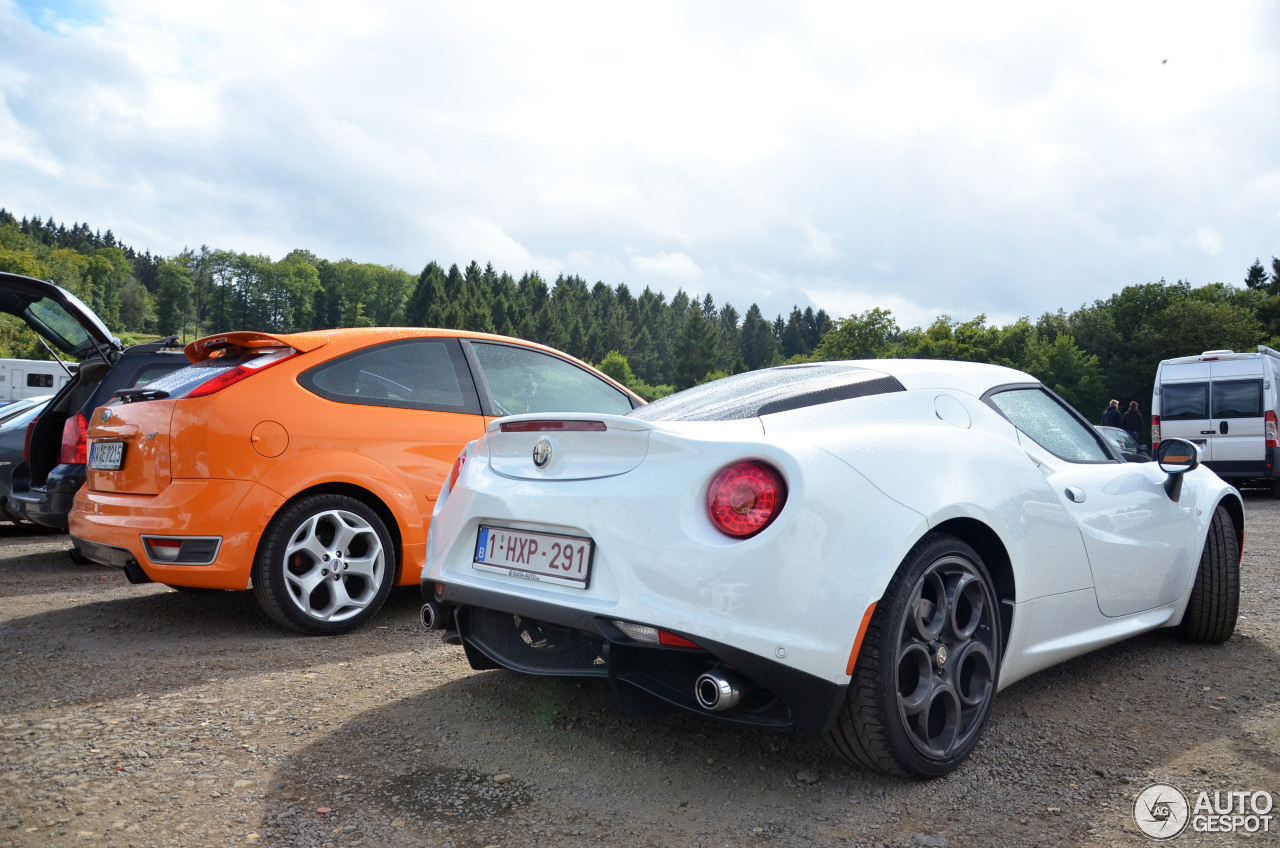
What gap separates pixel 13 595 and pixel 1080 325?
78704 millimetres

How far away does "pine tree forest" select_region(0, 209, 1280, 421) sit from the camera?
65312mm

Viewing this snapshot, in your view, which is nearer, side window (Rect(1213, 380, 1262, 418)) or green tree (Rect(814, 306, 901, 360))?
side window (Rect(1213, 380, 1262, 418))

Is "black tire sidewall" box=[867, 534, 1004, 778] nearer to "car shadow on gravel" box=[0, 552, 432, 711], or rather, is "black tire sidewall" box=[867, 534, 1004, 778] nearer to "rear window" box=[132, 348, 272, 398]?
"car shadow on gravel" box=[0, 552, 432, 711]

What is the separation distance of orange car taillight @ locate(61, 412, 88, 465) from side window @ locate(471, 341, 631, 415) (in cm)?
284

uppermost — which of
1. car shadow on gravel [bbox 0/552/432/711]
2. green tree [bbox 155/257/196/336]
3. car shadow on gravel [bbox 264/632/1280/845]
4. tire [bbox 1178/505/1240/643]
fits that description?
green tree [bbox 155/257/196/336]

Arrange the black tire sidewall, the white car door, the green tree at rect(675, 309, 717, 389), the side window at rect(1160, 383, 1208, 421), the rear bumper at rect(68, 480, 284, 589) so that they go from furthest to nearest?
the green tree at rect(675, 309, 717, 389) → the side window at rect(1160, 383, 1208, 421) → the rear bumper at rect(68, 480, 284, 589) → the white car door → the black tire sidewall

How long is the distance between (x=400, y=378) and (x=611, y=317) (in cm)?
13682

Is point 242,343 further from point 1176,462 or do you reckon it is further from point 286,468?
point 1176,462

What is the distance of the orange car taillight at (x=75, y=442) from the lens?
6023mm

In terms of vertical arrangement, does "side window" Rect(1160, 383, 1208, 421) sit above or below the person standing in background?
above

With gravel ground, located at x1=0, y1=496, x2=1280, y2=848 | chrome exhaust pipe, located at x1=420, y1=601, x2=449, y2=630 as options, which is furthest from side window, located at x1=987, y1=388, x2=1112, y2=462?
chrome exhaust pipe, located at x1=420, y1=601, x2=449, y2=630

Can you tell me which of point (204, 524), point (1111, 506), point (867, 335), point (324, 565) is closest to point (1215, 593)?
point (1111, 506)

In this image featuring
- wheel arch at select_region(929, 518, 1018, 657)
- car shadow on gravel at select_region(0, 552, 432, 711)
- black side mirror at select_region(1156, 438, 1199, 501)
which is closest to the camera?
wheel arch at select_region(929, 518, 1018, 657)

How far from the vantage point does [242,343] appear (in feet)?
15.1
